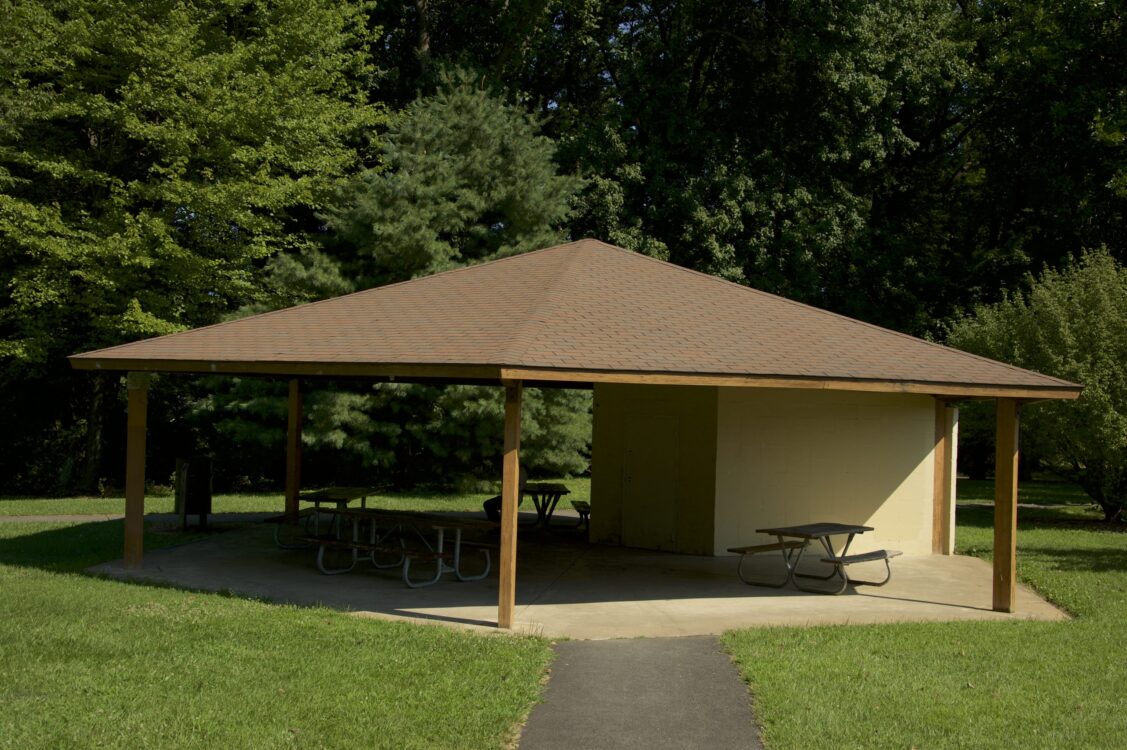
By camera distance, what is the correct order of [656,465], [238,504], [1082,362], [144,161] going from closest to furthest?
[656,465], [1082,362], [238,504], [144,161]

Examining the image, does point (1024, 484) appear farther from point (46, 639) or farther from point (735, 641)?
point (46, 639)

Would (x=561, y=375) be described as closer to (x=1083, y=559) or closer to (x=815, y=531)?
(x=815, y=531)

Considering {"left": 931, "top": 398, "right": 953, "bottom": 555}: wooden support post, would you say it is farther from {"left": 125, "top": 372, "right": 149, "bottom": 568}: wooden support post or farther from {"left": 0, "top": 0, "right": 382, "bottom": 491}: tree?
{"left": 0, "top": 0, "right": 382, "bottom": 491}: tree

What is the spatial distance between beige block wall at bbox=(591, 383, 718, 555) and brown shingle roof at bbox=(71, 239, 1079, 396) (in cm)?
185

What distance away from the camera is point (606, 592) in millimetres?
10812

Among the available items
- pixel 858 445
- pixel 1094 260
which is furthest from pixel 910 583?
pixel 1094 260

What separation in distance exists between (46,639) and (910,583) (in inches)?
354

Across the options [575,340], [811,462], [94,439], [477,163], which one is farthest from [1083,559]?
[94,439]

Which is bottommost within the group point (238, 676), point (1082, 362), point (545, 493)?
point (238, 676)

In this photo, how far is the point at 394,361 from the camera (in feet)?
29.8

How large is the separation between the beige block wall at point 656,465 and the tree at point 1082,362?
8502 millimetres

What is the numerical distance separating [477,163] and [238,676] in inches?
682

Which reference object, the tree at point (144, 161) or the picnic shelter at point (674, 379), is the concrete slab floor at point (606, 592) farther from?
the tree at point (144, 161)

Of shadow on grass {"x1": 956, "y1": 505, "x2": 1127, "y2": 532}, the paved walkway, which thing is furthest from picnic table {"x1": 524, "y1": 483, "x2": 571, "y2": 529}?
shadow on grass {"x1": 956, "y1": 505, "x2": 1127, "y2": 532}
